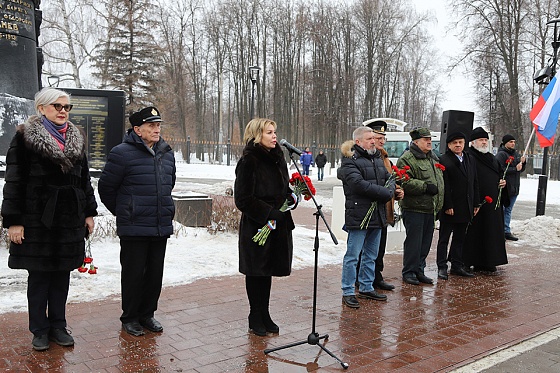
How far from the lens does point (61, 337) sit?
14.5ft

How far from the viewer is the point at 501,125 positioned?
139ft

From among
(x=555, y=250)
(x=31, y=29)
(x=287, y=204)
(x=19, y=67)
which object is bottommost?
(x=555, y=250)

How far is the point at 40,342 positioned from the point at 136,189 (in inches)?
57.1

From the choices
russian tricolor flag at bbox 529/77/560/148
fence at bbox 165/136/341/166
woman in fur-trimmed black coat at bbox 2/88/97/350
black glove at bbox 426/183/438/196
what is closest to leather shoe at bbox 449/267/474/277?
black glove at bbox 426/183/438/196

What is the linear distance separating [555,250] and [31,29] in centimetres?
1030

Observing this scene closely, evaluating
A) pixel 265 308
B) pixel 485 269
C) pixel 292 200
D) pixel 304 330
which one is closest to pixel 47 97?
pixel 292 200

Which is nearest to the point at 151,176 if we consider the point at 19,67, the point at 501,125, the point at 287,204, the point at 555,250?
the point at 287,204

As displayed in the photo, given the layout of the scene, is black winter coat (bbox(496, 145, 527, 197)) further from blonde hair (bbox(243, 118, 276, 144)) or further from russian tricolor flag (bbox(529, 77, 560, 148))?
blonde hair (bbox(243, 118, 276, 144))

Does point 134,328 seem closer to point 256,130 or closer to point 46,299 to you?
point 46,299

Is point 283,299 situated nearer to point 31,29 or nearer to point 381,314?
point 381,314

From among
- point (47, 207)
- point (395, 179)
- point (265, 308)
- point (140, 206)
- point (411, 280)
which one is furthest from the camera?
point (411, 280)

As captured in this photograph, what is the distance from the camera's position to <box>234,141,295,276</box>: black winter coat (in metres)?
4.72

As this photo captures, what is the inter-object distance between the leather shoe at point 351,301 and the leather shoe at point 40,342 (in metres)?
3.09

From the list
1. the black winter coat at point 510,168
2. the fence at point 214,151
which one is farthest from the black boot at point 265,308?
the fence at point 214,151
